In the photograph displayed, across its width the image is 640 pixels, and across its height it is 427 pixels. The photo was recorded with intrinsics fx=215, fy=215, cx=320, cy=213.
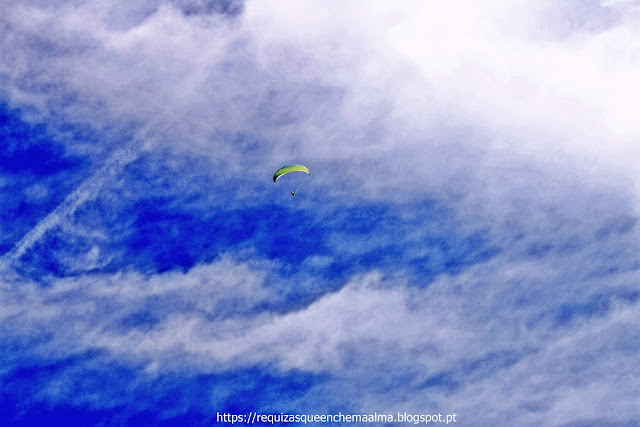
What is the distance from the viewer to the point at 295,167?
47.5 m
